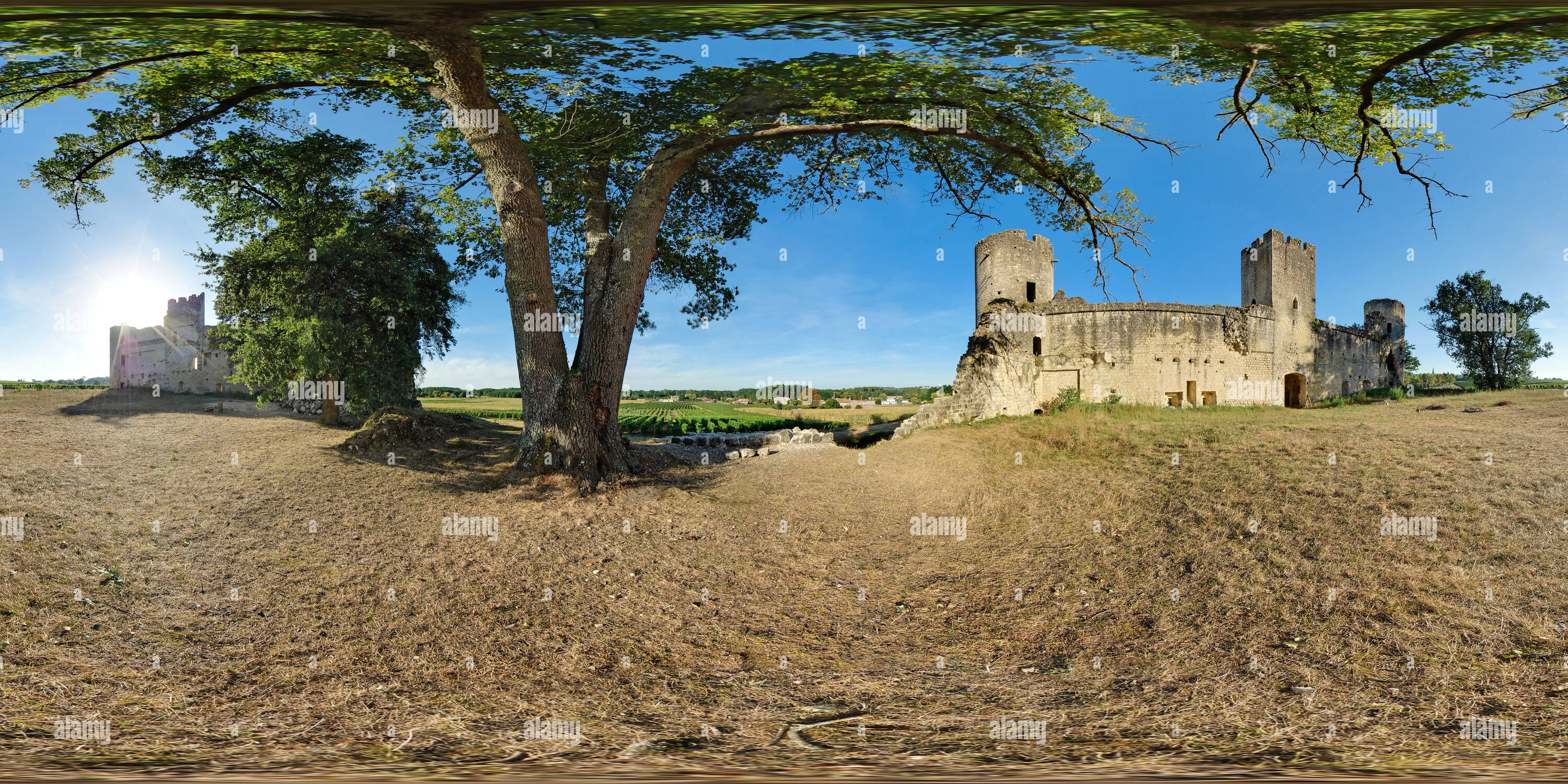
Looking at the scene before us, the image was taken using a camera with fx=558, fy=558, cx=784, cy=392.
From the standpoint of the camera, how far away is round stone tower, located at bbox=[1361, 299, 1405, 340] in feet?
106

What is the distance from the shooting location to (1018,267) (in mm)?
25781

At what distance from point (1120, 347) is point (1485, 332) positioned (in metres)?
14.1

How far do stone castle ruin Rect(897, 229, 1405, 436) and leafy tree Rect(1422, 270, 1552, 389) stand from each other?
4.76 m

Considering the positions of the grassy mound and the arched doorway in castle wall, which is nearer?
the grassy mound

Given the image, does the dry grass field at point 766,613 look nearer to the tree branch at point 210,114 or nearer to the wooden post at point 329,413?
the wooden post at point 329,413

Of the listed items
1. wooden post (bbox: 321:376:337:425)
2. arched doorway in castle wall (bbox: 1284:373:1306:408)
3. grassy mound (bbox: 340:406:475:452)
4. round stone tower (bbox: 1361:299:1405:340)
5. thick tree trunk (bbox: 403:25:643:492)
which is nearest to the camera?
thick tree trunk (bbox: 403:25:643:492)

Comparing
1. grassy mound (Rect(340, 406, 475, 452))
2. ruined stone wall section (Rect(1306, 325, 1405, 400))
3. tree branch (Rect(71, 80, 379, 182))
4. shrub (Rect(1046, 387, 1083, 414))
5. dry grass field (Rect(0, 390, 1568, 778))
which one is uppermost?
tree branch (Rect(71, 80, 379, 182))

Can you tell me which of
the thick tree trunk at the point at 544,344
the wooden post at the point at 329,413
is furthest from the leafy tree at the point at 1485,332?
the wooden post at the point at 329,413

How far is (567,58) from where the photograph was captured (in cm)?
699

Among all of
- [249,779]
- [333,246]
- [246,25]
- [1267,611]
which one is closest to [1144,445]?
[1267,611]

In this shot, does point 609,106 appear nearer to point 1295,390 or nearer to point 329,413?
point 329,413

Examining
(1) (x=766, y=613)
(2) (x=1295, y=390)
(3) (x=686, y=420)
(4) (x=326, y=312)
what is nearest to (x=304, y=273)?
(4) (x=326, y=312)

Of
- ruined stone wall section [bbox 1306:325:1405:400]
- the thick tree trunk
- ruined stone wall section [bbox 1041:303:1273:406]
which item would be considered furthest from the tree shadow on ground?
ruined stone wall section [bbox 1306:325:1405:400]

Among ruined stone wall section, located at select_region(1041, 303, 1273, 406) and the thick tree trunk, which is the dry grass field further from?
ruined stone wall section, located at select_region(1041, 303, 1273, 406)
